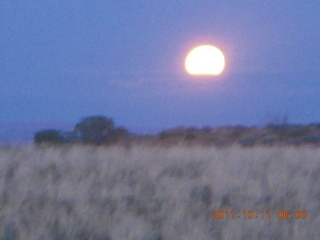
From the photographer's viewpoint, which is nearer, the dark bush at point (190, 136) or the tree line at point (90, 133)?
the tree line at point (90, 133)

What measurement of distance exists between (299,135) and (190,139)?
6313 mm

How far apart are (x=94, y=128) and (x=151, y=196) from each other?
1850cm

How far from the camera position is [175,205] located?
30.6ft

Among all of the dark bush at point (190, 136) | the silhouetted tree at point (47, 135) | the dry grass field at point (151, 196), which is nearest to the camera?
the dry grass field at point (151, 196)

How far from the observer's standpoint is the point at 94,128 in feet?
92.4

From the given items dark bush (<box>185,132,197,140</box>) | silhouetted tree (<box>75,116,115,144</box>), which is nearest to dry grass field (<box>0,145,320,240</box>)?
silhouetted tree (<box>75,116,115,144</box>)

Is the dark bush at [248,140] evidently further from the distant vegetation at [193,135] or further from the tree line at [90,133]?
the tree line at [90,133]

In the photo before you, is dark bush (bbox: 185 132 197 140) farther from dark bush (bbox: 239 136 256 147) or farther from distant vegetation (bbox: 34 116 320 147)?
dark bush (bbox: 239 136 256 147)

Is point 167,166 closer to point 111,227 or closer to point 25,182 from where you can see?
point 25,182

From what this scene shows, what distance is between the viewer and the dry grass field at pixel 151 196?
819 cm
